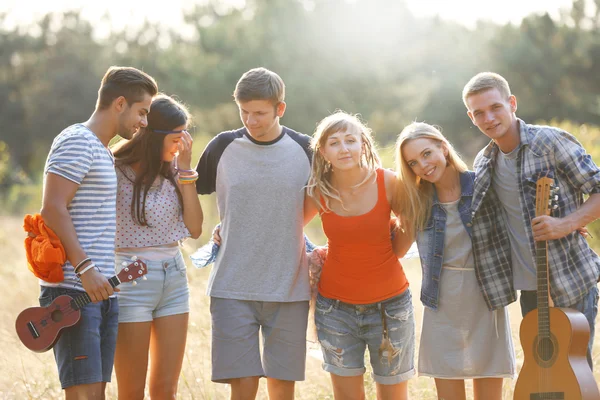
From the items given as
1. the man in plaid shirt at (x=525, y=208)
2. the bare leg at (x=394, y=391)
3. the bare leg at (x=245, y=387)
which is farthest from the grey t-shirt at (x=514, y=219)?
the bare leg at (x=245, y=387)

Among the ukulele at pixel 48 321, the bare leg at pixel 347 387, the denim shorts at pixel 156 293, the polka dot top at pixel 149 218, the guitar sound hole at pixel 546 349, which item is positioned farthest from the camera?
the bare leg at pixel 347 387

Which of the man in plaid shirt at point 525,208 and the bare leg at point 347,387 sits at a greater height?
the man in plaid shirt at point 525,208

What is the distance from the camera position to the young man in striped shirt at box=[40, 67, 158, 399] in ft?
11.0

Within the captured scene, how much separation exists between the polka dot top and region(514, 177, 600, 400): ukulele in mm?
1907

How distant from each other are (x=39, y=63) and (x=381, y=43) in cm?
1515

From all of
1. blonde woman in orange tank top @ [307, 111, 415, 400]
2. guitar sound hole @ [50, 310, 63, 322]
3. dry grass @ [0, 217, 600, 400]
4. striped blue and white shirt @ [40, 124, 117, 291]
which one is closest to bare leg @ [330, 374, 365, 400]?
blonde woman in orange tank top @ [307, 111, 415, 400]

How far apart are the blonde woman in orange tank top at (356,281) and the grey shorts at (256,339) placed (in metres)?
0.15

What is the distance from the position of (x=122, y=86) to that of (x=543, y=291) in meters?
2.32

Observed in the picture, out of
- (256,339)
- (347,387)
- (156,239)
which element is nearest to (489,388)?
(347,387)

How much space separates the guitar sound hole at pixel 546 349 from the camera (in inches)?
144

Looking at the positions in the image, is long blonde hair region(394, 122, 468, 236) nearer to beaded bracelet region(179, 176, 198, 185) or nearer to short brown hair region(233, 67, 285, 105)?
short brown hair region(233, 67, 285, 105)

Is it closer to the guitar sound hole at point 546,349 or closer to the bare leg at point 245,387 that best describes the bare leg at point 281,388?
the bare leg at point 245,387

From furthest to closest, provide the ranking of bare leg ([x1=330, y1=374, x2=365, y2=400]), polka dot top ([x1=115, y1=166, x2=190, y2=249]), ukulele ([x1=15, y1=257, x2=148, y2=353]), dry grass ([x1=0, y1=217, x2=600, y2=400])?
1. dry grass ([x1=0, y1=217, x2=600, y2=400])
2. bare leg ([x1=330, y1=374, x2=365, y2=400])
3. polka dot top ([x1=115, y1=166, x2=190, y2=249])
4. ukulele ([x1=15, y1=257, x2=148, y2=353])

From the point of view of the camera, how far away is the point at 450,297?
13.0ft
